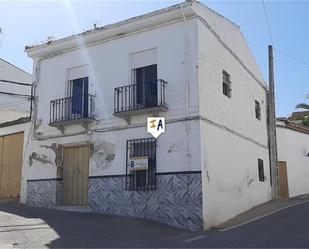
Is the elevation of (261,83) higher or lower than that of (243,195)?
higher

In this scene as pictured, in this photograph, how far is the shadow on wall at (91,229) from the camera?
9.34m

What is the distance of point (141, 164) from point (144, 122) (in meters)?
1.27

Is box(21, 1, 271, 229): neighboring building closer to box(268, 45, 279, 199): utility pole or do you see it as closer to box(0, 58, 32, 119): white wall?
box(268, 45, 279, 199): utility pole

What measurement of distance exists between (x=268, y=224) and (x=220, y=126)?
11.4 feet

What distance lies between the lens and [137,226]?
37.6ft

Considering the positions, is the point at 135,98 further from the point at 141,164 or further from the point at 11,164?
the point at 11,164

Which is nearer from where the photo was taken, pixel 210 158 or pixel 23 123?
pixel 210 158

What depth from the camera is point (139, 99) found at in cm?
1368

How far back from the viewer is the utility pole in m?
18.7

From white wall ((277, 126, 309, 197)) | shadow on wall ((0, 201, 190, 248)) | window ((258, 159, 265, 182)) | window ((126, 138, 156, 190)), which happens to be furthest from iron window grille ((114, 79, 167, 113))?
white wall ((277, 126, 309, 197))

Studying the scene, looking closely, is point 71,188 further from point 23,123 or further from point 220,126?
point 220,126

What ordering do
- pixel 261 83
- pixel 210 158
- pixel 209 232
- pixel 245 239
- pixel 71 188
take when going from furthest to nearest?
pixel 261 83, pixel 71 188, pixel 210 158, pixel 209 232, pixel 245 239

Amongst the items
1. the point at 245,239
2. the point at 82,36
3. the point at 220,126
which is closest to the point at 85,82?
the point at 82,36

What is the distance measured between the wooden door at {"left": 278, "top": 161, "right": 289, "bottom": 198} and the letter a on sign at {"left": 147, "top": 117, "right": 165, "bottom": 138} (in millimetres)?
9513
